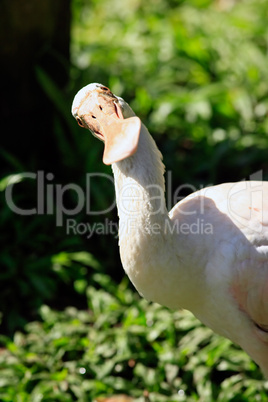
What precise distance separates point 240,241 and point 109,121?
0.98 metres

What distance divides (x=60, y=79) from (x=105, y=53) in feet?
5.13

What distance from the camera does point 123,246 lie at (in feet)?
10.5

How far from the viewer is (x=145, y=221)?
10.1 feet

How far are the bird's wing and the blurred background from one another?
1028 mm

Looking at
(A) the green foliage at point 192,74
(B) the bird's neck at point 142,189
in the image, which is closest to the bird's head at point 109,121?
(B) the bird's neck at point 142,189

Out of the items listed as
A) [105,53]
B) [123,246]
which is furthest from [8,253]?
[105,53]

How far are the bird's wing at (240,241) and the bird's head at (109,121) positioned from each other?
695 mm

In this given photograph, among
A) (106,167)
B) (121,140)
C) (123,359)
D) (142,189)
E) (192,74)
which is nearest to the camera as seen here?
(121,140)

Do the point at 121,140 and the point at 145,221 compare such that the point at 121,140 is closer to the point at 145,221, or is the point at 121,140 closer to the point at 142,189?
the point at 142,189

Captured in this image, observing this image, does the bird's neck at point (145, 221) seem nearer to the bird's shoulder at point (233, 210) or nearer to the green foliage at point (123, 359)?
the bird's shoulder at point (233, 210)

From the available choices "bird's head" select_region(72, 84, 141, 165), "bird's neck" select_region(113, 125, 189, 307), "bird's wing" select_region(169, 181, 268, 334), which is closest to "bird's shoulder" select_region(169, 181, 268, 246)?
"bird's wing" select_region(169, 181, 268, 334)

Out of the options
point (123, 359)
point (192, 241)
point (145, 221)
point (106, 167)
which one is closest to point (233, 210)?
point (192, 241)

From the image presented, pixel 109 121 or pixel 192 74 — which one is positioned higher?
pixel 192 74

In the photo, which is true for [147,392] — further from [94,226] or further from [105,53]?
[105,53]
